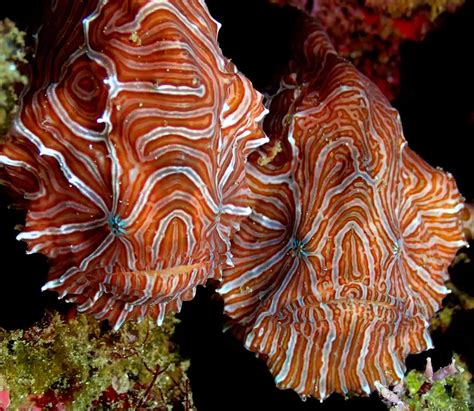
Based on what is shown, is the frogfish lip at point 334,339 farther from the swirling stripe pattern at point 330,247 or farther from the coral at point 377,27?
the coral at point 377,27

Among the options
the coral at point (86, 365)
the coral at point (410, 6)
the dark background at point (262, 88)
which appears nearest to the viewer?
the coral at point (86, 365)

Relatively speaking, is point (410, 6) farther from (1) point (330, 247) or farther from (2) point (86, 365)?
(2) point (86, 365)

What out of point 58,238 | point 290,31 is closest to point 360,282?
point 58,238

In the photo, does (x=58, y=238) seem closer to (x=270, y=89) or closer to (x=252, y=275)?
(x=252, y=275)

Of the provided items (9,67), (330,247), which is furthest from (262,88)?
(9,67)

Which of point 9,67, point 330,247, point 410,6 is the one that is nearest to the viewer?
point 9,67

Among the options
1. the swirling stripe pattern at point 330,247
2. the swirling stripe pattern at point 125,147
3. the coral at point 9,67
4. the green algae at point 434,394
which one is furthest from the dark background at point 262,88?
the coral at point 9,67
